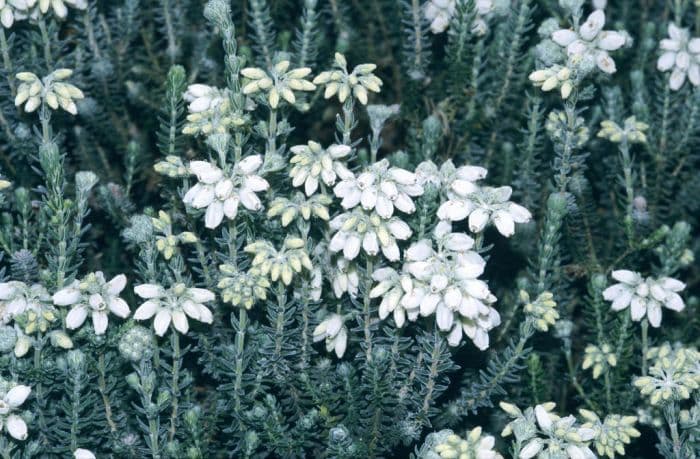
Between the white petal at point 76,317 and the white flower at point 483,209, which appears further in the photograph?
the white flower at point 483,209

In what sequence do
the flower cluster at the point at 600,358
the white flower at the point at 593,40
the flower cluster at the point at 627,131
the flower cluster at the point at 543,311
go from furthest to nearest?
1. the flower cluster at the point at 627,131
2. the white flower at the point at 593,40
3. the flower cluster at the point at 600,358
4. the flower cluster at the point at 543,311

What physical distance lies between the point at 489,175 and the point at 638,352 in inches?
43.3

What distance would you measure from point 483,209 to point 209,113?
1.13m

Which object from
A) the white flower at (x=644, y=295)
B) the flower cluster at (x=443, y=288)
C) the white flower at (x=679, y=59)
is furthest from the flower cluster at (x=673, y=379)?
the white flower at (x=679, y=59)

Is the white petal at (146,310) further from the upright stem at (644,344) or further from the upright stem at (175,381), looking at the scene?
the upright stem at (644,344)

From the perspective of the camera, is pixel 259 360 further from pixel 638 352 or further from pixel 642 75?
pixel 642 75

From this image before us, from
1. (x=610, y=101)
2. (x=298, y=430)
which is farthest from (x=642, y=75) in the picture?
(x=298, y=430)

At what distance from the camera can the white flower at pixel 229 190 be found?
12.3 feet

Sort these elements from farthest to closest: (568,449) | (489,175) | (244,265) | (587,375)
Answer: (489,175) < (587,375) < (244,265) < (568,449)

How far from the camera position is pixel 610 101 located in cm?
479

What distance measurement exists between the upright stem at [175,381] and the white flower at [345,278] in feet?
2.07

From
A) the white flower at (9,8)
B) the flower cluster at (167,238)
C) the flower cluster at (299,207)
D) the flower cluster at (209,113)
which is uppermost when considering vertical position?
the white flower at (9,8)

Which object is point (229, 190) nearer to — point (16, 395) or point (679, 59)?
point (16, 395)

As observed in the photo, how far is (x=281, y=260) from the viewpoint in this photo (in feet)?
12.1
